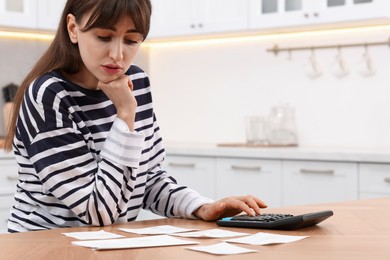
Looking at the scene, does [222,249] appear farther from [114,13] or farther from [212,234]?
[114,13]

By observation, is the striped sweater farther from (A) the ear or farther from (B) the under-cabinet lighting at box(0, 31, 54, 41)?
(B) the under-cabinet lighting at box(0, 31, 54, 41)

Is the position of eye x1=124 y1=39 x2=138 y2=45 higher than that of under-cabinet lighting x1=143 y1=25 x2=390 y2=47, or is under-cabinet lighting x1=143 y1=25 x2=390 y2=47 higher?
under-cabinet lighting x1=143 y1=25 x2=390 y2=47

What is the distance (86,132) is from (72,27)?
0.84 ft

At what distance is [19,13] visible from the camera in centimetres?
439

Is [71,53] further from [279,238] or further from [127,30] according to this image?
[279,238]

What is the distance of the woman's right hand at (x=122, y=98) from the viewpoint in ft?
5.87

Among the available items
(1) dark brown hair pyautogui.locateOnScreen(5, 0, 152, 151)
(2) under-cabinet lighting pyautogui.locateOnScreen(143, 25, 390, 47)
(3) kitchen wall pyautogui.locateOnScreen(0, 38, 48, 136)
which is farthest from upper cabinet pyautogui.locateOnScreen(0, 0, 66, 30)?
(1) dark brown hair pyautogui.locateOnScreen(5, 0, 152, 151)

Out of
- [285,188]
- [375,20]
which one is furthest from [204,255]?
[375,20]

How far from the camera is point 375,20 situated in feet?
12.7

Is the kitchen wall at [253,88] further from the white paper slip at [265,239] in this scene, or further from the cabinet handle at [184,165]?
the white paper slip at [265,239]

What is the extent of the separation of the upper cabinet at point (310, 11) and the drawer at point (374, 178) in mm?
Answer: 776

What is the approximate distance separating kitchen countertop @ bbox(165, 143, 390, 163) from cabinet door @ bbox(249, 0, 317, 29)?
2.24 feet

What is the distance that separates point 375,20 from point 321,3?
0.30 metres

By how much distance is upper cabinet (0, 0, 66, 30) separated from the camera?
4332 millimetres
